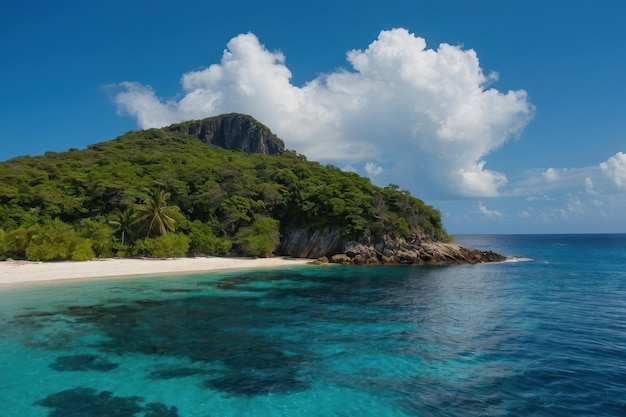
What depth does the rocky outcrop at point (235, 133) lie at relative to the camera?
4429 inches

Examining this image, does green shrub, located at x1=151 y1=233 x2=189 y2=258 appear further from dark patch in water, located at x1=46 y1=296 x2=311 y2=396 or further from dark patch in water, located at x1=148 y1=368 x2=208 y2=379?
dark patch in water, located at x1=148 y1=368 x2=208 y2=379

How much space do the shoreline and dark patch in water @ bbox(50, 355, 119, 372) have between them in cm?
2163

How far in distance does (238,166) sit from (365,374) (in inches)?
2348

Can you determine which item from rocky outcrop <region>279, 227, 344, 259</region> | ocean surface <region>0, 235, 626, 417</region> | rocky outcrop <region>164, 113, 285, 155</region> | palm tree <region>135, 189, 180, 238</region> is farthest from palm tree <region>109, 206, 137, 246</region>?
rocky outcrop <region>164, 113, 285, 155</region>

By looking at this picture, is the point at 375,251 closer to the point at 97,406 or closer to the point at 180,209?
the point at 180,209

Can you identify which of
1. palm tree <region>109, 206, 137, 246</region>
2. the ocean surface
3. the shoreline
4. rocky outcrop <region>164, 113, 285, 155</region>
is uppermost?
rocky outcrop <region>164, 113, 285, 155</region>

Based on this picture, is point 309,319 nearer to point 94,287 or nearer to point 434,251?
point 94,287

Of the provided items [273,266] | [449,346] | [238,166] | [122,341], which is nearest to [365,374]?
[449,346]

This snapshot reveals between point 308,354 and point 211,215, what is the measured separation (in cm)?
4491

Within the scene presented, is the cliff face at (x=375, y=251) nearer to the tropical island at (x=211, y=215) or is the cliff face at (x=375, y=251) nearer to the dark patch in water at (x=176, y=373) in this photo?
the tropical island at (x=211, y=215)

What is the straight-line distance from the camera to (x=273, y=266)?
151 ft

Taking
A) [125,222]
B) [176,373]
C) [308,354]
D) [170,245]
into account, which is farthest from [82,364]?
[125,222]

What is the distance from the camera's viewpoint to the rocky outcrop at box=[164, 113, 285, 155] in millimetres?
112500

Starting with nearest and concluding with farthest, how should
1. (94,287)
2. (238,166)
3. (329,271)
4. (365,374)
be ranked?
(365,374) < (94,287) < (329,271) < (238,166)
